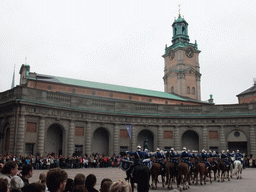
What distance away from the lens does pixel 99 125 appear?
140 ft

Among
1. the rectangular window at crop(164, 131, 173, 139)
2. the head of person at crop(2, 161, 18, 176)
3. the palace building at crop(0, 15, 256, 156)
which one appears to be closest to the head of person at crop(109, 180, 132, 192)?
the head of person at crop(2, 161, 18, 176)

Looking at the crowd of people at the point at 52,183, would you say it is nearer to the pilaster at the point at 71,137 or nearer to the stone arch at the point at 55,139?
the pilaster at the point at 71,137

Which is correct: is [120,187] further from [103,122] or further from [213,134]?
[213,134]

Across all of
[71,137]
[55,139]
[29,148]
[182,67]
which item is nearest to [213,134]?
[71,137]

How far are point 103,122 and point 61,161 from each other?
34.9 feet

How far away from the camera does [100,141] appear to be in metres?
44.0

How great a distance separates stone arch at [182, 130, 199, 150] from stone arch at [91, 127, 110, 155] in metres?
13.8

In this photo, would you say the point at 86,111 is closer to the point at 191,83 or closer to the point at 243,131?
the point at 243,131

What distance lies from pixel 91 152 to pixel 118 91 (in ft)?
56.4

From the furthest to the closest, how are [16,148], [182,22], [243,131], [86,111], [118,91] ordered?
1. [182,22]
2. [118,91]
3. [243,131]
4. [86,111]
5. [16,148]

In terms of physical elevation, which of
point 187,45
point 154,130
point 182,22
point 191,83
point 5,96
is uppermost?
point 182,22

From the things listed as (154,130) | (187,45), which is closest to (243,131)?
(154,130)

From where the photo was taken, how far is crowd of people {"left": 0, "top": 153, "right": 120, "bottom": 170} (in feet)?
99.1

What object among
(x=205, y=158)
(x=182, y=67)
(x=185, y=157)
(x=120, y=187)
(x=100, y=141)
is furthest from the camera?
(x=182, y=67)
